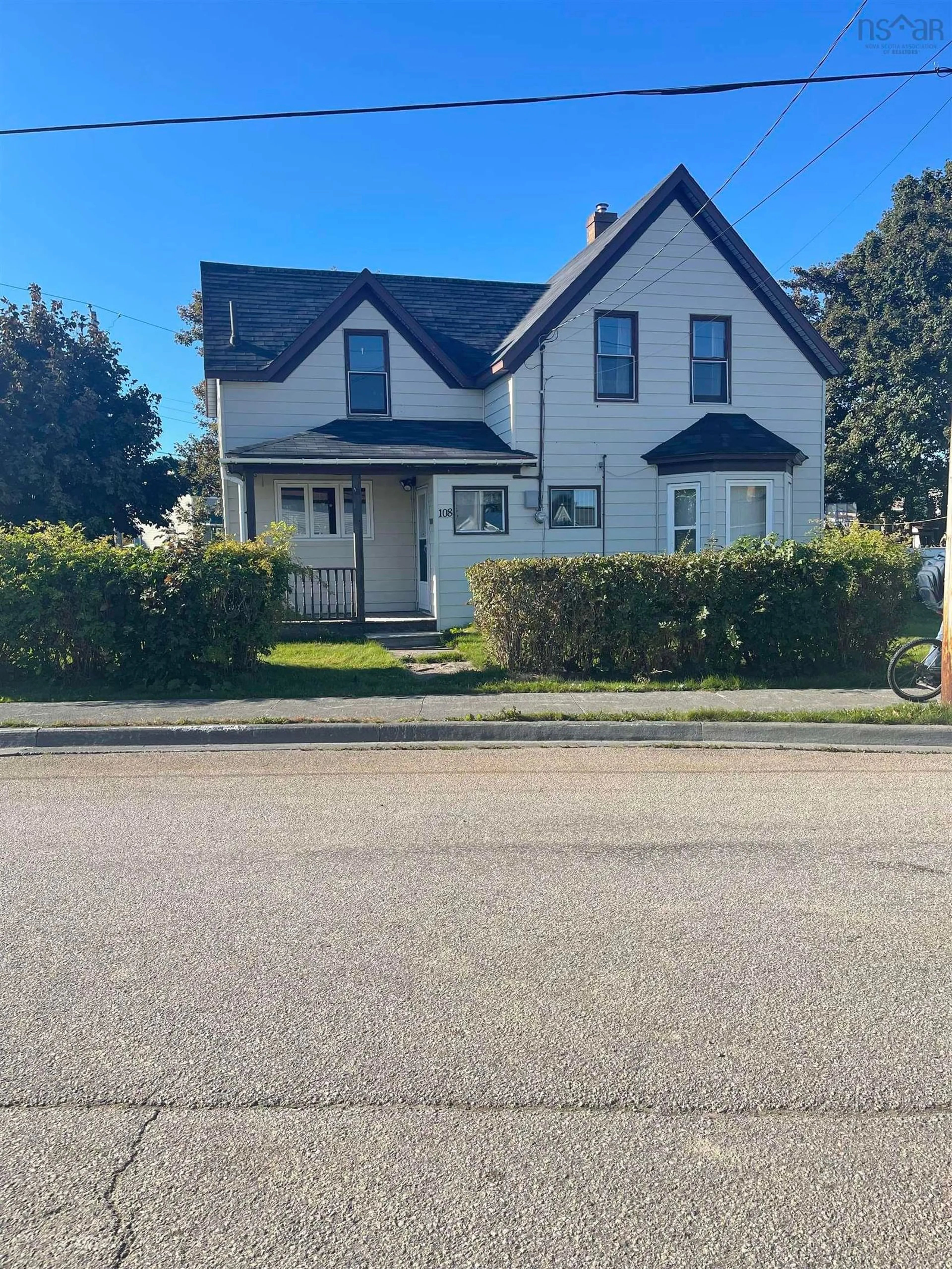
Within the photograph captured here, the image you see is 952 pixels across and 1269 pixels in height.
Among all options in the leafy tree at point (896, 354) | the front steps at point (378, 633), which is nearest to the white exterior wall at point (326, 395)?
the front steps at point (378, 633)

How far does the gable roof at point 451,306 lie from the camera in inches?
687

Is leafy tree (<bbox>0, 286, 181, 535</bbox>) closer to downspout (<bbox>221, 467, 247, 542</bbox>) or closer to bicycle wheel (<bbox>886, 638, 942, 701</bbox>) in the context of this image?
downspout (<bbox>221, 467, 247, 542</bbox>)

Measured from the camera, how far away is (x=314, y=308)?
19.9 metres

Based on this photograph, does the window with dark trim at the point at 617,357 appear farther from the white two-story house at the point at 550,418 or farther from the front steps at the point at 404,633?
the front steps at the point at 404,633

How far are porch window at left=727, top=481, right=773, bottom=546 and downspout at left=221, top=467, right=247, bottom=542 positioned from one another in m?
8.90

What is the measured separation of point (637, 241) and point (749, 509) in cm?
553

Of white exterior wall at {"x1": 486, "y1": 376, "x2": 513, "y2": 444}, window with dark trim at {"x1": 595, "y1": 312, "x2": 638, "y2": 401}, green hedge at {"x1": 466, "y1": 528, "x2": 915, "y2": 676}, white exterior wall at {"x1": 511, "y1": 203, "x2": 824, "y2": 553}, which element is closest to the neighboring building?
green hedge at {"x1": 466, "y1": 528, "x2": 915, "y2": 676}

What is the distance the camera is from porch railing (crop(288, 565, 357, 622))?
1631 cm

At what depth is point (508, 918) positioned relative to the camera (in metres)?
4.62

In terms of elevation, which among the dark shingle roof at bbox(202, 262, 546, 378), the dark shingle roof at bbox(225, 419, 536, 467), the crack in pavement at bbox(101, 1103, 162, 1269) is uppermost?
the dark shingle roof at bbox(202, 262, 546, 378)

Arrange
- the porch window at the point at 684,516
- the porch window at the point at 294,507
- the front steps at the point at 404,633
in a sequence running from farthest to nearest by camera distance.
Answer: the porch window at the point at 294,507 → the porch window at the point at 684,516 → the front steps at the point at 404,633

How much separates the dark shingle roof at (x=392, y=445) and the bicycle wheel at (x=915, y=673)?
8.27 m

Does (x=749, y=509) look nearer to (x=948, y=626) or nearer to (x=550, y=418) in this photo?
(x=550, y=418)

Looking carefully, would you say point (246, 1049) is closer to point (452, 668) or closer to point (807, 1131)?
point (807, 1131)
